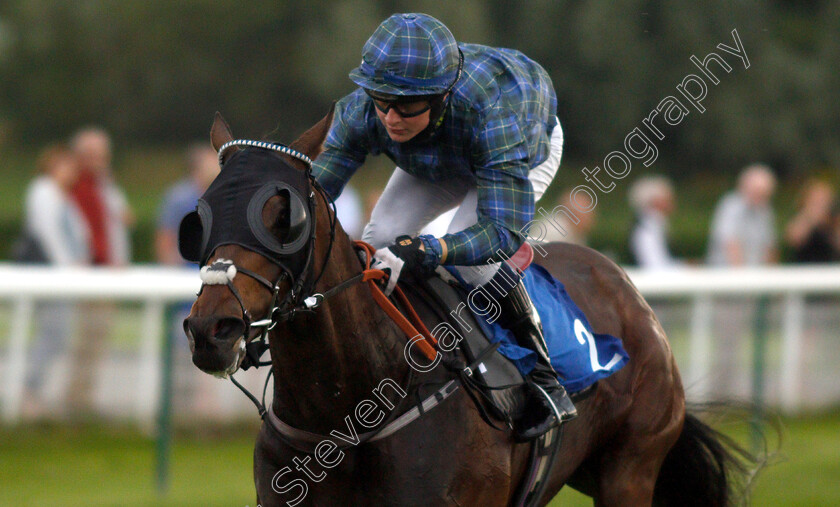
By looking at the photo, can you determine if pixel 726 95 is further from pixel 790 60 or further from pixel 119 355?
pixel 119 355

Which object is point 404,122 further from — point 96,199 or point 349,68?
point 349,68

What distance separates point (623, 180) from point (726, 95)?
128 inches

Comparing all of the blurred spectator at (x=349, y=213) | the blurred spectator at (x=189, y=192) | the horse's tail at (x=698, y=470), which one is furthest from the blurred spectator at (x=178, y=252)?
the horse's tail at (x=698, y=470)

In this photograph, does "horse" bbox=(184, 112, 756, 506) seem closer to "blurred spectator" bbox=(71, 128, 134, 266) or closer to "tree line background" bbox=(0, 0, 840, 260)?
"blurred spectator" bbox=(71, 128, 134, 266)

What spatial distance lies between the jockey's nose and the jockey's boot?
3.97 ft

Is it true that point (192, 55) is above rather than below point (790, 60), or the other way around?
below

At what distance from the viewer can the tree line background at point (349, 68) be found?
16453 mm

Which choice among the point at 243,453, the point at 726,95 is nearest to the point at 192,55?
the point at 726,95

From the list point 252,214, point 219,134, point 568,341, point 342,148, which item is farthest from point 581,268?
point 252,214

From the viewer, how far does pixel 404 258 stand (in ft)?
9.60

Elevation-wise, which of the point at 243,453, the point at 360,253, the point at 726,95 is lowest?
the point at 726,95

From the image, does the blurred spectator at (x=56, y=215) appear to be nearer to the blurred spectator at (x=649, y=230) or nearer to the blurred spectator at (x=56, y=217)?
the blurred spectator at (x=56, y=217)

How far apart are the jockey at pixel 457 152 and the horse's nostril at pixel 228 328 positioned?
631 mm

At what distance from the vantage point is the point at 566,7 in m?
16.8
